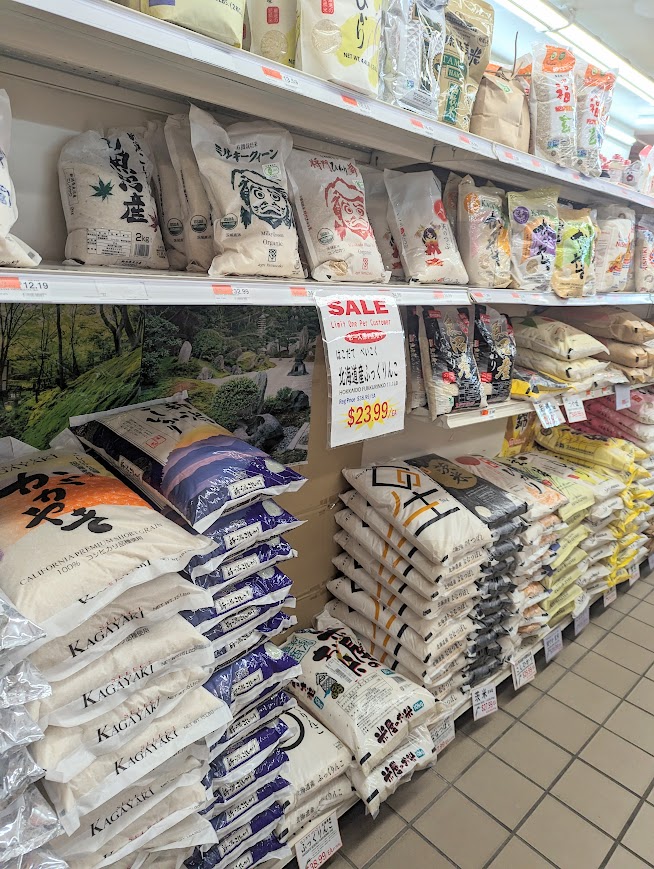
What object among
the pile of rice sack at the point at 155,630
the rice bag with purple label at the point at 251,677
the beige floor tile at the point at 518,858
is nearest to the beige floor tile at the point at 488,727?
the beige floor tile at the point at 518,858

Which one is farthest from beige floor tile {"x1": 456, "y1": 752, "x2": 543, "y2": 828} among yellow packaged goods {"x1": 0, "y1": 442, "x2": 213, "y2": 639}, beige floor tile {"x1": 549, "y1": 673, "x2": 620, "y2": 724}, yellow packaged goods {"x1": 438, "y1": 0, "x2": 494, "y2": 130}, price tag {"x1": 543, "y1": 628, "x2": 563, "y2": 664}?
yellow packaged goods {"x1": 438, "y1": 0, "x2": 494, "y2": 130}

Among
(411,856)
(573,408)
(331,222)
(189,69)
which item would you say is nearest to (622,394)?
(573,408)

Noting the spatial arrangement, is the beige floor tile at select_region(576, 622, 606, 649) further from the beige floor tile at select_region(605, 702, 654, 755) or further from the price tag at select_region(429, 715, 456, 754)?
the price tag at select_region(429, 715, 456, 754)

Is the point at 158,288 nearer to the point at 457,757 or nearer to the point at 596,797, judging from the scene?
the point at 457,757

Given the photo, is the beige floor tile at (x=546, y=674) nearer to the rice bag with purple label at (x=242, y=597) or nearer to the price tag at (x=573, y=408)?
A: the price tag at (x=573, y=408)

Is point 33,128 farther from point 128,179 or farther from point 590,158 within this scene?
point 590,158

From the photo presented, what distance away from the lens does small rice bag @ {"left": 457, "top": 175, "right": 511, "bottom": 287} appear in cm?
162

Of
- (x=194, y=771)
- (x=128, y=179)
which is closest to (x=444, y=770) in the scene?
(x=194, y=771)

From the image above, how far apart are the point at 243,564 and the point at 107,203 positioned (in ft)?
2.53

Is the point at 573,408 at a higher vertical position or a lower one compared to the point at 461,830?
higher

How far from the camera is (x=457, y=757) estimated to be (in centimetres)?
183

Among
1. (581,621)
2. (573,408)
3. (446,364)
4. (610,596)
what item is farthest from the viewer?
(610,596)

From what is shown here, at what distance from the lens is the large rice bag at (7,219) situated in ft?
2.49

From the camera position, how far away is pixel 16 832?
0.76 meters
